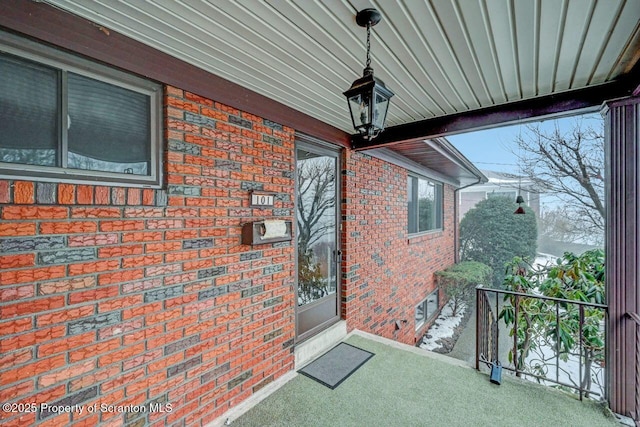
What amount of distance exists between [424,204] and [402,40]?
5.49m

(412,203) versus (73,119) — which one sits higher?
(73,119)

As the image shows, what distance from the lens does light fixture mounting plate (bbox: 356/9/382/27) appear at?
146cm

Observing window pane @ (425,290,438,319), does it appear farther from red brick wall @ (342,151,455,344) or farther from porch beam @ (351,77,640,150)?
porch beam @ (351,77,640,150)

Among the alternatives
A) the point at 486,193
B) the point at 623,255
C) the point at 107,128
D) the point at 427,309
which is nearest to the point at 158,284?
the point at 107,128

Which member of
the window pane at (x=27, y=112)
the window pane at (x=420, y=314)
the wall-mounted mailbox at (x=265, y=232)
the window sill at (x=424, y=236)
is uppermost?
the window pane at (x=27, y=112)

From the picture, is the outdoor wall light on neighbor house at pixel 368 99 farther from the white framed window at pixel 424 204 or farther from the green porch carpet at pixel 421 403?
the white framed window at pixel 424 204

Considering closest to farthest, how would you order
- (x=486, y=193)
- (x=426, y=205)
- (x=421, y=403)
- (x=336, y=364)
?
(x=421, y=403) < (x=336, y=364) < (x=426, y=205) < (x=486, y=193)

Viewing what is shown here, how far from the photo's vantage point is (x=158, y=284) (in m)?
1.84

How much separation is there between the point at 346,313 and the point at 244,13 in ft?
11.2

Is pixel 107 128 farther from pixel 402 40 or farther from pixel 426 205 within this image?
pixel 426 205

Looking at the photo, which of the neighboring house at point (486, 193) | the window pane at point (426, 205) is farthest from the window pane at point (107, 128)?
the neighboring house at point (486, 193)

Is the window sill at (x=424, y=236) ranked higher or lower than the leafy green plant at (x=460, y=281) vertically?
higher

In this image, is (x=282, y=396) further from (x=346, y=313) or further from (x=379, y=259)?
(x=379, y=259)

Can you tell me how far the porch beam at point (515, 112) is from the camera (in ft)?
7.11
